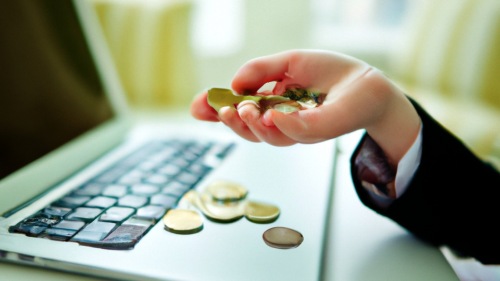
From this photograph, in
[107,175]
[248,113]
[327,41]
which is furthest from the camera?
[327,41]

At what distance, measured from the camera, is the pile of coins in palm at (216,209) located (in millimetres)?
325

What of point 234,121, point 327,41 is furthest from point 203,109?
point 327,41

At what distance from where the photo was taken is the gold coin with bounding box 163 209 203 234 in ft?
1.03

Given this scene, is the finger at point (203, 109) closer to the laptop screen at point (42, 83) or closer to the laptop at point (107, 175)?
the laptop at point (107, 175)

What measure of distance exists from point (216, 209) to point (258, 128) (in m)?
0.08

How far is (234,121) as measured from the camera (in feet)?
1.07

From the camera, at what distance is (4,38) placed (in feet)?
1.34

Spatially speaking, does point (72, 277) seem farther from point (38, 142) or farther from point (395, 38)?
point (395, 38)

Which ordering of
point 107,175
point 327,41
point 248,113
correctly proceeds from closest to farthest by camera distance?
1. point 248,113
2. point 107,175
3. point 327,41

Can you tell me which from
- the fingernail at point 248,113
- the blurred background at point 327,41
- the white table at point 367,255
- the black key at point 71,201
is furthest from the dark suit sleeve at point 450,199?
the blurred background at point 327,41

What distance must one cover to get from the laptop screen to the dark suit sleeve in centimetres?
31

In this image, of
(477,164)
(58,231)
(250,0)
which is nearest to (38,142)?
(58,231)

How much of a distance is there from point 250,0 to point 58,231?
120 cm

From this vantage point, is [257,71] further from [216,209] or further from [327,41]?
[327,41]
